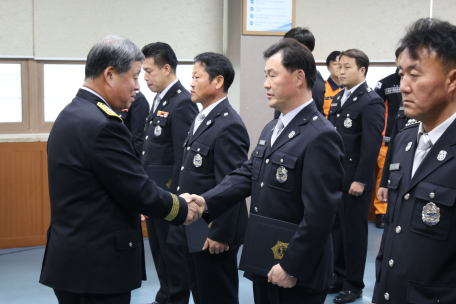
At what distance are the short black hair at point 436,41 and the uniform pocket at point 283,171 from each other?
25.6 inches

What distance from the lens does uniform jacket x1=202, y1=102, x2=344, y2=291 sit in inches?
73.1

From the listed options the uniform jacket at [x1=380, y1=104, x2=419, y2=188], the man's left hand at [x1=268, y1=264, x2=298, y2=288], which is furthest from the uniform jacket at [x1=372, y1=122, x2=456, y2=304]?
the uniform jacket at [x1=380, y1=104, x2=419, y2=188]

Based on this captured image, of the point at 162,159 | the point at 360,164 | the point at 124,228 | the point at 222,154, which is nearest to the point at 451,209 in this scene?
the point at 124,228

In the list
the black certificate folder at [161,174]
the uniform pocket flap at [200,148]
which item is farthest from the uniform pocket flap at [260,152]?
the black certificate folder at [161,174]

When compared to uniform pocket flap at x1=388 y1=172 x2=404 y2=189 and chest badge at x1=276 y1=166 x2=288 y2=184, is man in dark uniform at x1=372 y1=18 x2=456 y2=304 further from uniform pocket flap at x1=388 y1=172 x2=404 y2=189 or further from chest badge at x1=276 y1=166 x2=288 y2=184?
chest badge at x1=276 y1=166 x2=288 y2=184

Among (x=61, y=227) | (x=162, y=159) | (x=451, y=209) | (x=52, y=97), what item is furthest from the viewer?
(x=52, y=97)

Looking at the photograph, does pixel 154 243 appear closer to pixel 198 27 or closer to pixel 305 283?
pixel 305 283

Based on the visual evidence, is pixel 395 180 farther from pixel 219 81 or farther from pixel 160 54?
pixel 160 54

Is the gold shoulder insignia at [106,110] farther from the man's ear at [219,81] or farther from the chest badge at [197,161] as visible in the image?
the man's ear at [219,81]

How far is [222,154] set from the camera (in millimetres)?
2654

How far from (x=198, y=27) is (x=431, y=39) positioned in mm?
4051

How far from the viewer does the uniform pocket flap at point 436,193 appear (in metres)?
1.46

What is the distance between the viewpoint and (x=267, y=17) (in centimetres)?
475

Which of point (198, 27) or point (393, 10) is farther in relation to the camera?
point (393, 10)
